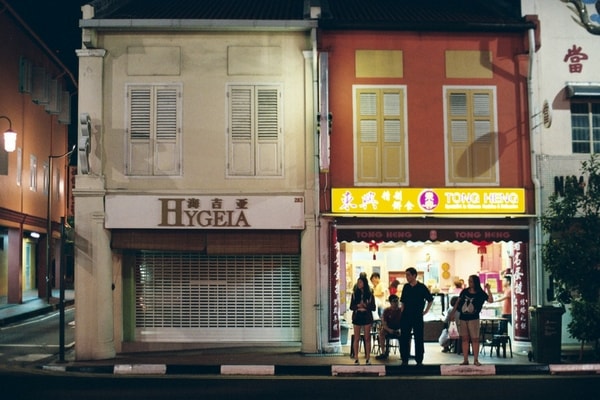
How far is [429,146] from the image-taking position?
687 inches

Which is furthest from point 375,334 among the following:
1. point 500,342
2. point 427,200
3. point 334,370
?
point 427,200

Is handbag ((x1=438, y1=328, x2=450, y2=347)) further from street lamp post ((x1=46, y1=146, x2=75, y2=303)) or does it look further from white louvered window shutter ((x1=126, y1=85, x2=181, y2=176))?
street lamp post ((x1=46, y1=146, x2=75, y2=303))

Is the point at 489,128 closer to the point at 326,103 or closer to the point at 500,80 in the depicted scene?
the point at 500,80

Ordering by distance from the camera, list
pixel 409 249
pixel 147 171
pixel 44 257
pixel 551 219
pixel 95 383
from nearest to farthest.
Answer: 1. pixel 95 383
2. pixel 551 219
3. pixel 147 171
4. pixel 409 249
5. pixel 44 257

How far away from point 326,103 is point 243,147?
2121 millimetres

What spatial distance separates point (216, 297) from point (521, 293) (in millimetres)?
6830

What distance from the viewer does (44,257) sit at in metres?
36.4

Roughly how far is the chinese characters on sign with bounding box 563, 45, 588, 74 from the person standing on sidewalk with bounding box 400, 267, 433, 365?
638 centimetres

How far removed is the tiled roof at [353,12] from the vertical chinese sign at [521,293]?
510 cm

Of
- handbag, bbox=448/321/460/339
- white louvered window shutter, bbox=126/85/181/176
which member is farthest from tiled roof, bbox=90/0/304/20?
handbag, bbox=448/321/460/339

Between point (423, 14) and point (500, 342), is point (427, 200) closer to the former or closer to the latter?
point (500, 342)

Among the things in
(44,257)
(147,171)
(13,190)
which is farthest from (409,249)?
(44,257)

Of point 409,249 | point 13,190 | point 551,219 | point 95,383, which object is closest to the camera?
point 95,383

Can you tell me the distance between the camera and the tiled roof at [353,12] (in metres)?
17.4
